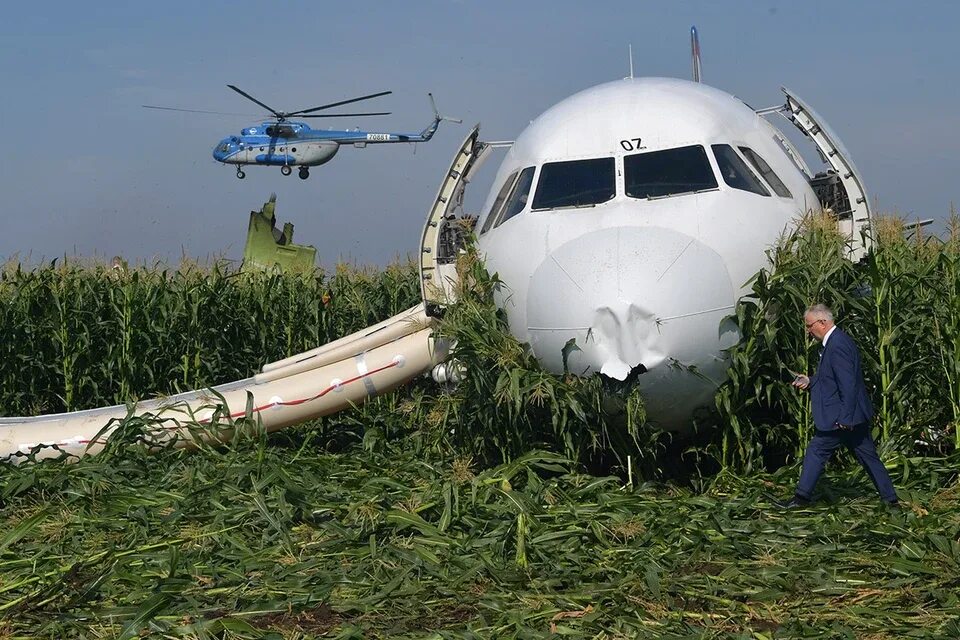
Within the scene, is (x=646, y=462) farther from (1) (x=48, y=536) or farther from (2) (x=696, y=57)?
(2) (x=696, y=57)

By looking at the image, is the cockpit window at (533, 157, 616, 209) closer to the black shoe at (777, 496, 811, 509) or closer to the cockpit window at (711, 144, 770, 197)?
the cockpit window at (711, 144, 770, 197)

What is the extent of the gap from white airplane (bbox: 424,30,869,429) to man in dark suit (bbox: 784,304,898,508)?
67cm

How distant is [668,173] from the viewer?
9.60 m

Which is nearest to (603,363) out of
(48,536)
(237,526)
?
(237,526)

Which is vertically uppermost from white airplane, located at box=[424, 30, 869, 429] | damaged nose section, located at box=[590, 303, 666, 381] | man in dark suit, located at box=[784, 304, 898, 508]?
white airplane, located at box=[424, 30, 869, 429]

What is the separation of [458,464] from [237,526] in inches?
91.0

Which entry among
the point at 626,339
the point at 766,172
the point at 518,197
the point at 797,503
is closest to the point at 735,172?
the point at 766,172

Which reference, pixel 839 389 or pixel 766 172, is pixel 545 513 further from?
pixel 766 172

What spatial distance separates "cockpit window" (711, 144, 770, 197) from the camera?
9.61m

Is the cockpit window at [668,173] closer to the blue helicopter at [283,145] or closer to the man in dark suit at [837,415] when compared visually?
the man in dark suit at [837,415]

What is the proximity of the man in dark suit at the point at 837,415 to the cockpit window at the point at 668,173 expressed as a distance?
4.92 ft

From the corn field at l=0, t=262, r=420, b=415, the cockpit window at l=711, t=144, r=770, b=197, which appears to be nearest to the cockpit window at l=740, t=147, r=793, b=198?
the cockpit window at l=711, t=144, r=770, b=197

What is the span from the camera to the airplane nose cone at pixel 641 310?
27.3 feet

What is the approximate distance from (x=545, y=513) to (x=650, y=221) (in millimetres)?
2384
